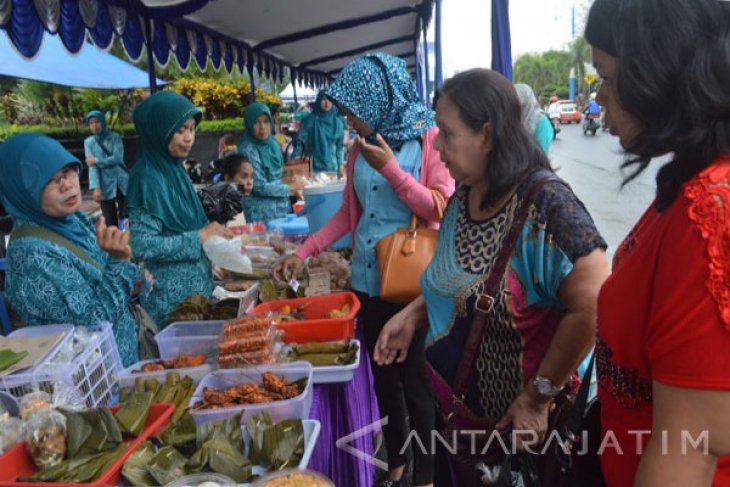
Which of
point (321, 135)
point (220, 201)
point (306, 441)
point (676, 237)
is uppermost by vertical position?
point (321, 135)

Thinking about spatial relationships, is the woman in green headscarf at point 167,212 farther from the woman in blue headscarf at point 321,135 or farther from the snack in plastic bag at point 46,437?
the woman in blue headscarf at point 321,135

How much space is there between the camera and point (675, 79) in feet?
2.61

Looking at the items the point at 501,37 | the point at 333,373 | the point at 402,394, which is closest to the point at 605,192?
the point at 501,37

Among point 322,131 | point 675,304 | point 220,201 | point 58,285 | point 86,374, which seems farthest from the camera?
point 322,131

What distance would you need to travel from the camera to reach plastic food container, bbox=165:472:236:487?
4.22ft

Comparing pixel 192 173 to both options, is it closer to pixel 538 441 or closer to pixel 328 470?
pixel 328 470

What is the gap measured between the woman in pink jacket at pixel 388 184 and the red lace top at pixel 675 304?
128cm

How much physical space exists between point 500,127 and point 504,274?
425mm

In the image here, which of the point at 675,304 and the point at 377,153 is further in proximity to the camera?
the point at 377,153

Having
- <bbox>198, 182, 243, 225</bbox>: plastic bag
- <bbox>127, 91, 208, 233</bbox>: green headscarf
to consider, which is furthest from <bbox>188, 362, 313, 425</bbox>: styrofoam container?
<bbox>198, 182, 243, 225</bbox>: plastic bag

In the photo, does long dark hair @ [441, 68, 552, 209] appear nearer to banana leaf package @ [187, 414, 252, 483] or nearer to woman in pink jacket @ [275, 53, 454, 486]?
woman in pink jacket @ [275, 53, 454, 486]

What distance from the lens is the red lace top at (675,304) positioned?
70cm

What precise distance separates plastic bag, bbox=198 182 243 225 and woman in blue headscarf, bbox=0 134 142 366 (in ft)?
5.44

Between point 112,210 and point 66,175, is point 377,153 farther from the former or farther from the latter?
point 112,210
